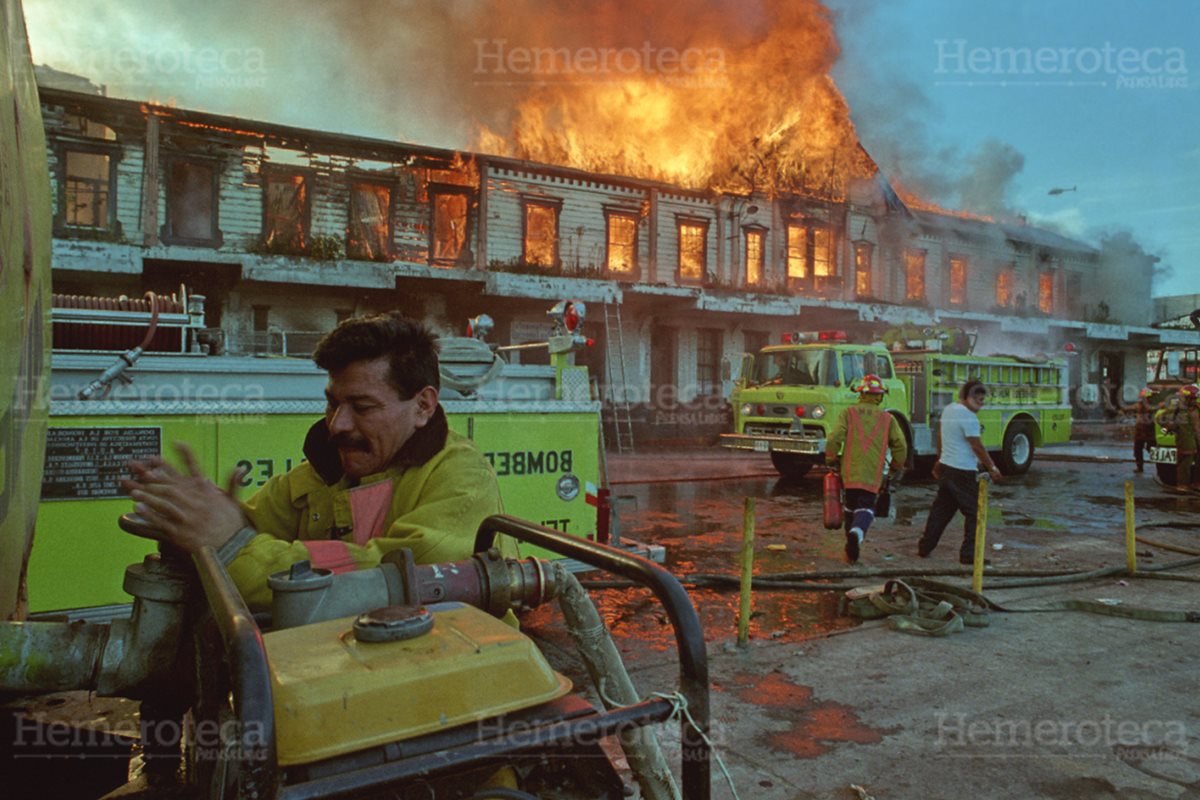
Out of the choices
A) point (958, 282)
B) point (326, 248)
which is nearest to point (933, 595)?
point (326, 248)

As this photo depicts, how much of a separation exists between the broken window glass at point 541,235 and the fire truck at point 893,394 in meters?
8.72

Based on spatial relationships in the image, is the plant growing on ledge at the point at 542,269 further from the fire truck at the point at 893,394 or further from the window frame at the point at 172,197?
the fire truck at the point at 893,394

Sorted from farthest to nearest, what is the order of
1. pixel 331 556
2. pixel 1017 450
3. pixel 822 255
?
pixel 822 255, pixel 1017 450, pixel 331 556

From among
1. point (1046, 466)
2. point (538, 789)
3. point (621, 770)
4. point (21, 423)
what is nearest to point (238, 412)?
point (21, 423)

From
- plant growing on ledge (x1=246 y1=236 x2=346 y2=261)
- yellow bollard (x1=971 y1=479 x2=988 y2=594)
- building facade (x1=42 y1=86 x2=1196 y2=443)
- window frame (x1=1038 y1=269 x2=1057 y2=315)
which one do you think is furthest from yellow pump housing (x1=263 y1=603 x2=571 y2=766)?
window frame (x1=1038 y1=269 x2=1057 y2=315)

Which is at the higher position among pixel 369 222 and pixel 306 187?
pixel 306 187

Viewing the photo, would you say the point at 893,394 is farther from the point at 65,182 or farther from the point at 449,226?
the point at 65,182

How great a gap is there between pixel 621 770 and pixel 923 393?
512 inches

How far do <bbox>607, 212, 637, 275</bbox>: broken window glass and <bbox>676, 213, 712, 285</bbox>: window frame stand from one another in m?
1.55

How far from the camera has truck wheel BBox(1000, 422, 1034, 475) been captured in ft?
51.5

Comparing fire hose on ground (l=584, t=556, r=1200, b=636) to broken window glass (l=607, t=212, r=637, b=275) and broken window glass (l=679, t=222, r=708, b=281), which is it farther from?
broken window glass (l=679, t=222, r=708, b=281)

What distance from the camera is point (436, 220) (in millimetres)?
20438

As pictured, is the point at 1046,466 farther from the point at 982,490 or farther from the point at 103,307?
the point at 103,307

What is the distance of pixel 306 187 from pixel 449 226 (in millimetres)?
3721
